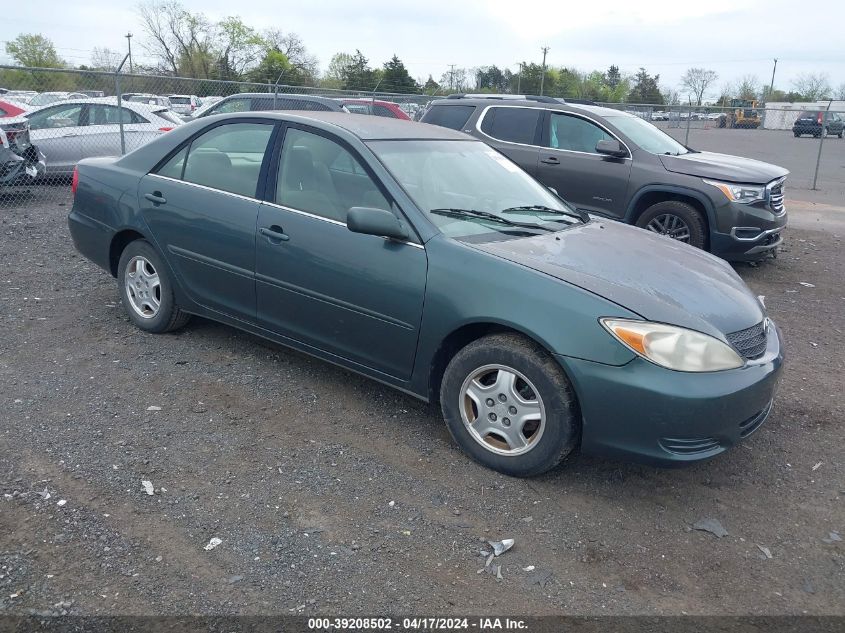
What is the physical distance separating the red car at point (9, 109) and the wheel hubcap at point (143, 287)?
8.76 m

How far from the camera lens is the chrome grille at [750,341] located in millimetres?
3486

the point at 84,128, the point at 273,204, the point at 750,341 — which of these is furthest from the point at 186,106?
the point at 750,341

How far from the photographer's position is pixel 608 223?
188 inches

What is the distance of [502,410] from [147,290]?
116 inches

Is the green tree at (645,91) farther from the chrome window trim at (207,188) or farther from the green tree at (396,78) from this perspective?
the chrome window trim at (207,188)

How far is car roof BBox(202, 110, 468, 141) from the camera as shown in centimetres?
442

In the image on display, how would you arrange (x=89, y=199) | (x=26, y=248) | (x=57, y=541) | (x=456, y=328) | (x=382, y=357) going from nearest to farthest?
(x=57, y=541), (x=456, y=328), (x=382, y=357), (x=89, y=199), (x=26, y=248)

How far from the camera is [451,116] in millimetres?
9656

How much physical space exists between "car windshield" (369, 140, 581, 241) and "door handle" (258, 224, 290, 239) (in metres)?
0.71

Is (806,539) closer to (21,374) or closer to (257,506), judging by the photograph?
(257,506)

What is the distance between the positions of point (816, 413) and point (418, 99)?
15.4 meters

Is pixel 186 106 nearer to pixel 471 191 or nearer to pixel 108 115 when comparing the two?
pixel 108 115

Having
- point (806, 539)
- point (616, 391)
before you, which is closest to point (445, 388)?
point (616, 391)

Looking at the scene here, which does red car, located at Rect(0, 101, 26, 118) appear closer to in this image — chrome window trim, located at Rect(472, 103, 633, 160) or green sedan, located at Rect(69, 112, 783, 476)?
chrome window trim, located at Rect(472, 103, 633, 160)
